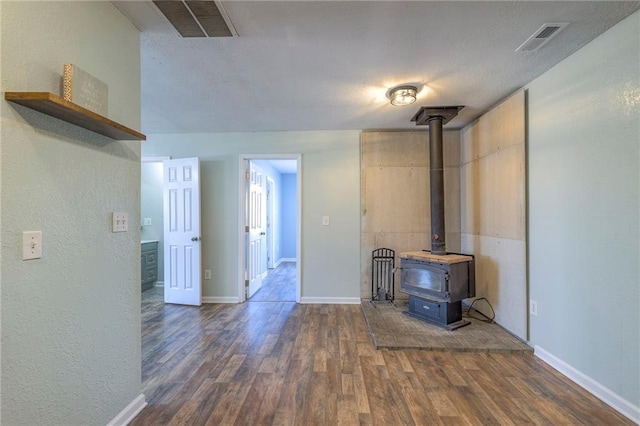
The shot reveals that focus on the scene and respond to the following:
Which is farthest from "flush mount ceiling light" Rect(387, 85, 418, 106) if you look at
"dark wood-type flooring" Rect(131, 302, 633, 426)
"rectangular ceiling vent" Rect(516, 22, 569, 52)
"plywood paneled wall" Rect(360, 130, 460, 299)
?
"dark wood-type flooring" Rect(131, 302, 633, 426)

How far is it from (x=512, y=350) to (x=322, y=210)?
2.50 metres

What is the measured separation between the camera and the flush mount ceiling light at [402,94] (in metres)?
2.52

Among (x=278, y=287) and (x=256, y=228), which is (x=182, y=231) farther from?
(x=278, y=287)

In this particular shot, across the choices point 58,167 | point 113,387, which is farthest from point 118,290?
point 58,167

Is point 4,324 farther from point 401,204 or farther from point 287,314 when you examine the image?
point 401,204

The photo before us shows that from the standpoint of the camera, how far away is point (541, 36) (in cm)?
182

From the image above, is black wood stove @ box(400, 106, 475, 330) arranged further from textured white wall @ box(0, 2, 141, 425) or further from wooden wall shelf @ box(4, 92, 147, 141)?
wooden wall shelf @ box(4, 92, 147, 141)

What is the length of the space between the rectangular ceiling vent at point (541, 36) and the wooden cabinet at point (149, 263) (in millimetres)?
5094

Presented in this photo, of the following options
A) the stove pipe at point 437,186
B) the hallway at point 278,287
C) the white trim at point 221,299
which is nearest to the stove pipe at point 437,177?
the stove pipe at point 437,186

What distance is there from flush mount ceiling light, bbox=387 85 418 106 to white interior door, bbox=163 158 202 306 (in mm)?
2614

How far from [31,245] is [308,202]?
9.68 feet

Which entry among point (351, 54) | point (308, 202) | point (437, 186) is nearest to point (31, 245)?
point (351, 54)

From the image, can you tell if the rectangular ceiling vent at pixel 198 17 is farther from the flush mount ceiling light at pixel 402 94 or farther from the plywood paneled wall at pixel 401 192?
the plywood paneled wall at pixel 401 192

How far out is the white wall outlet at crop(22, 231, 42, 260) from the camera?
112 centimetres
